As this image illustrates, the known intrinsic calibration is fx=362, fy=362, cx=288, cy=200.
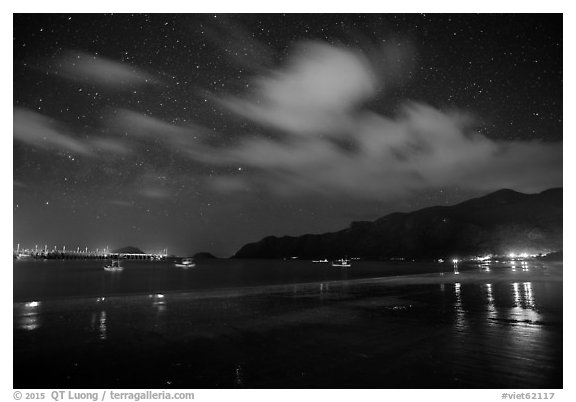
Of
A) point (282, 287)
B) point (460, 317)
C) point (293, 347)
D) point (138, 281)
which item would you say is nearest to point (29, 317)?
point (293, 347)

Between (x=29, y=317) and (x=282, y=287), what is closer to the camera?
(x=29, y=317)

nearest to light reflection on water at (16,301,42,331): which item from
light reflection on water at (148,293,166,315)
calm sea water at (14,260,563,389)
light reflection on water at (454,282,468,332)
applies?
calm sea water at (14,260,563,389)

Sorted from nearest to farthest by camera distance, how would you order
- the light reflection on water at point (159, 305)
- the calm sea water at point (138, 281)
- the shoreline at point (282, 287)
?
the light reflection on water at point (159, 305), the shoreline at point (282, 287), the calm sea water at point (138, 281)

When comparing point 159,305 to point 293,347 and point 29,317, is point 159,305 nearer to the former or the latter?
point 29,317

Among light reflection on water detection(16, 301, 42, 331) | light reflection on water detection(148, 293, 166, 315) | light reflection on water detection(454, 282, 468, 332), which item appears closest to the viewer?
light reflection on water detection(454, 282, 468, 332)

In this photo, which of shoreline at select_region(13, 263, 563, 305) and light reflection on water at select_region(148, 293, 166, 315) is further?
shoreline at select_region(13, 263, 563, 305)

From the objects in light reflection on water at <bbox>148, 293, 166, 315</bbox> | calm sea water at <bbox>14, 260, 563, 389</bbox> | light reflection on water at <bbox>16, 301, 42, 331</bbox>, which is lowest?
light reflection on water at <bbox>148, 293, 166, 315</bbox>

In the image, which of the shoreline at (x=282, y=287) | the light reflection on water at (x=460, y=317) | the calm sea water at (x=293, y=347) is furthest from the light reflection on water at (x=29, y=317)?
the light reflection on water at (x=460, y=317)

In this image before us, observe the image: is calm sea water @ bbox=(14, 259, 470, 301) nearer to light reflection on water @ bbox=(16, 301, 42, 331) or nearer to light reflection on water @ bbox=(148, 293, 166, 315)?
light reflection on water @ bbox=(16, 301, 42, 331)

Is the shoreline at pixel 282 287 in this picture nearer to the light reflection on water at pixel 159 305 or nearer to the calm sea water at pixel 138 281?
the light reflection on water at pixel 159 305

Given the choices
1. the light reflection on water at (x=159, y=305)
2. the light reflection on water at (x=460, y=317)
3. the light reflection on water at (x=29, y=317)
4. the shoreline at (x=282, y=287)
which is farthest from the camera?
the shoreline at (x=282, y=287)

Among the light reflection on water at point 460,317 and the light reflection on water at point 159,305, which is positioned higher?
the light reflection on water at point 460,317

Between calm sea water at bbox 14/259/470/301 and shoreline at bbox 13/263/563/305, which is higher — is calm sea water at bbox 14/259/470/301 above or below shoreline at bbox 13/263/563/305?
below
